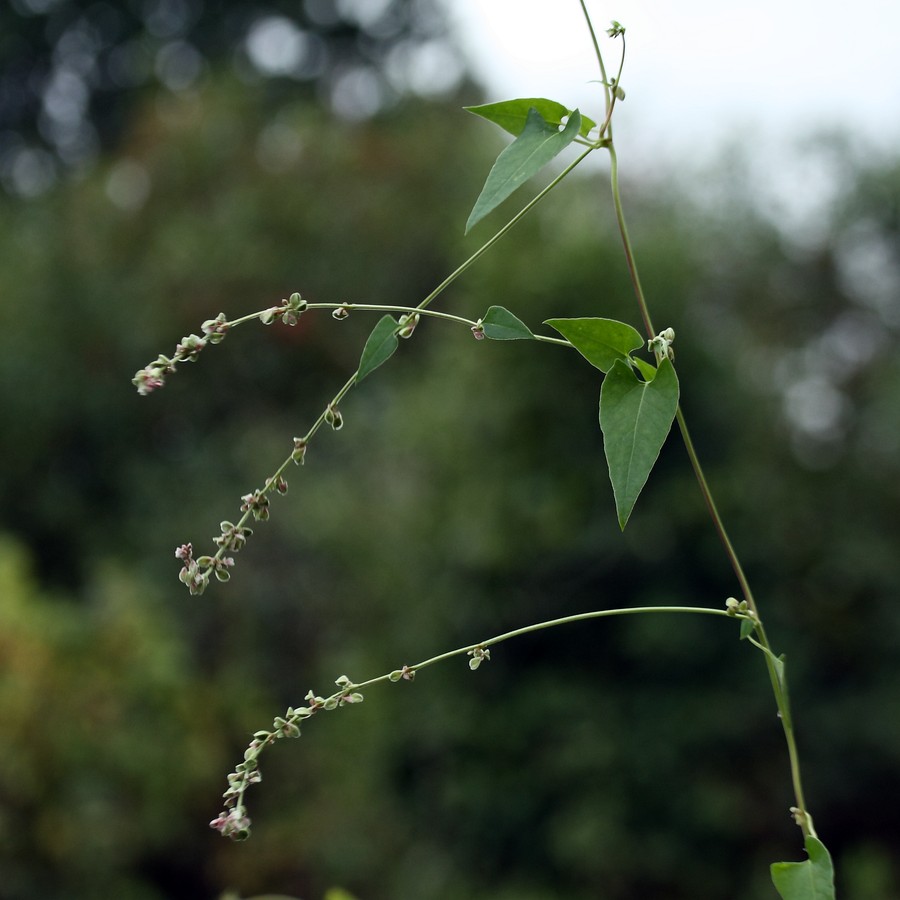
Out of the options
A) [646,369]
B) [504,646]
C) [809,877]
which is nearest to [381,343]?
[646,369]

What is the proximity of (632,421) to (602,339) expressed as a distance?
0.20ft

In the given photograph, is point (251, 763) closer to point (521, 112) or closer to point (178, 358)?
point (178, 358)

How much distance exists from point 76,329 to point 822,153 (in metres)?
5.92

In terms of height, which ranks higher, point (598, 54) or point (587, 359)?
point (598, 54)

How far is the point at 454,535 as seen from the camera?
4.72 metres

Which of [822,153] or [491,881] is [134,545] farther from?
[822,153]

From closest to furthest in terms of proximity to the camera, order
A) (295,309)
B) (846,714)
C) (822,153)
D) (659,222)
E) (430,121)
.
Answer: (295,309) → (846,714) → (659,222) → (822,153) → (430,121)

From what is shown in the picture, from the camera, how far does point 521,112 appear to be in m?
0.65

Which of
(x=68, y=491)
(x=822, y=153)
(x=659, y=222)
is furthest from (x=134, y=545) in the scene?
(x=822, y=153)

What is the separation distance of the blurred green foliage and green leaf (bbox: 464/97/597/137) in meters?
3.95

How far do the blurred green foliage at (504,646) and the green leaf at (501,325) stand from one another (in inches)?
157

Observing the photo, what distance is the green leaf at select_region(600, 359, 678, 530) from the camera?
567 mm

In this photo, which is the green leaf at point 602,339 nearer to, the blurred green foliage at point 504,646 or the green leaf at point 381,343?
the green leaf at point 381,343

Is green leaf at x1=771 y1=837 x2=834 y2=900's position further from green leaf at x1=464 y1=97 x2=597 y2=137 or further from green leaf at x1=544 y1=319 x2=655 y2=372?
green leaf at x1=464 y1=97 x2=597 y2=137
